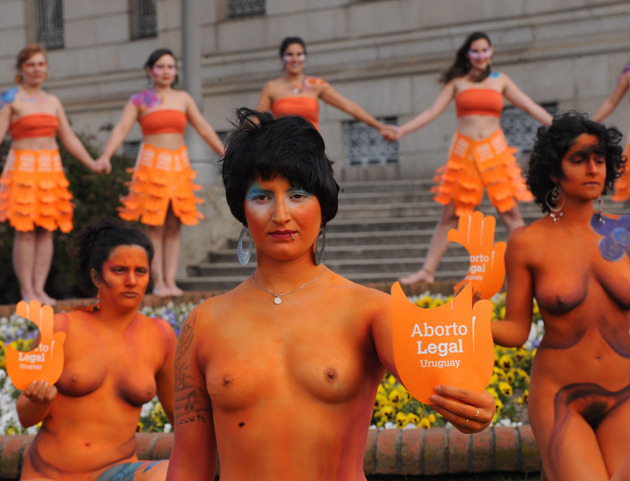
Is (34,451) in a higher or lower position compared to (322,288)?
lower

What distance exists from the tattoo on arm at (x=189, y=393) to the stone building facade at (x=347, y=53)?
9.51 metres

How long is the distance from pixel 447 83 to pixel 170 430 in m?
4.55

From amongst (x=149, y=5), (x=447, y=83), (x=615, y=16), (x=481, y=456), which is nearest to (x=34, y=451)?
(x=481, y=456)

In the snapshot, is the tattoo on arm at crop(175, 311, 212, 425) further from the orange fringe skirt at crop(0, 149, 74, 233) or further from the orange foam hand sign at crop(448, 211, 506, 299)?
the orange fringe skirt at crop(0, 149, 74, 233)

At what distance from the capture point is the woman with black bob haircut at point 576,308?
4.18 m

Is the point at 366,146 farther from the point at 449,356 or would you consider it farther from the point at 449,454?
the point at 449,356

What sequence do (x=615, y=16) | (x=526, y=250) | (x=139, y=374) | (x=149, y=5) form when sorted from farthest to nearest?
(x=149, y=5), (x=615, y=16), (x=139, y=374), (x=526, y=250)

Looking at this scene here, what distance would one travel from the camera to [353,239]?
40.9 feet

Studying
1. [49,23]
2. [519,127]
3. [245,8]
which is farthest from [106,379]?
[49,23]

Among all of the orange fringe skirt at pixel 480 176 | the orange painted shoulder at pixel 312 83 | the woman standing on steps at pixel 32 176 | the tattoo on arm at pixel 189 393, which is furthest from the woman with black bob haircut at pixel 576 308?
the woman standing on steps at pixel 32 176

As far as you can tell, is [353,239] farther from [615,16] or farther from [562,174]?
[562,174]

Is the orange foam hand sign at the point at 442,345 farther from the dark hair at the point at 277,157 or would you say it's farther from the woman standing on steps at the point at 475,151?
the woman standing on steps at the point at 475,151

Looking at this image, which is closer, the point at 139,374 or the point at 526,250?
Result: the point at 526,250

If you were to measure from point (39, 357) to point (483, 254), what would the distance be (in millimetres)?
1951
